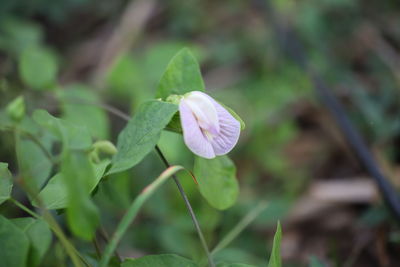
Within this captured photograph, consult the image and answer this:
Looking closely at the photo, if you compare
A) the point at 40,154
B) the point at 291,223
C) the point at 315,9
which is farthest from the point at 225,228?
the point at 315,9

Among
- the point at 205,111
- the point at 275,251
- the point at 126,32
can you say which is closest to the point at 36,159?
the point at 205,111

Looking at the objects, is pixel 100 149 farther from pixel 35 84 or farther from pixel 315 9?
pixel 315 9

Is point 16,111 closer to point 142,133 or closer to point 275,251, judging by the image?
point 142,133

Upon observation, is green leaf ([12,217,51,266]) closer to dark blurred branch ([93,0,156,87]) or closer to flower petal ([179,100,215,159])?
flower petal ([179,100,215,159])

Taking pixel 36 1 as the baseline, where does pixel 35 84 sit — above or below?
below

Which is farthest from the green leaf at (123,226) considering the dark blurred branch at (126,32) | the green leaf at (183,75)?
Result: the dark blurred branch at (126,32)

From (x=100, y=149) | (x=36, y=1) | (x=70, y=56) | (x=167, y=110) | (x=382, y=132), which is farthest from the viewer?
(x=70, y=56)
